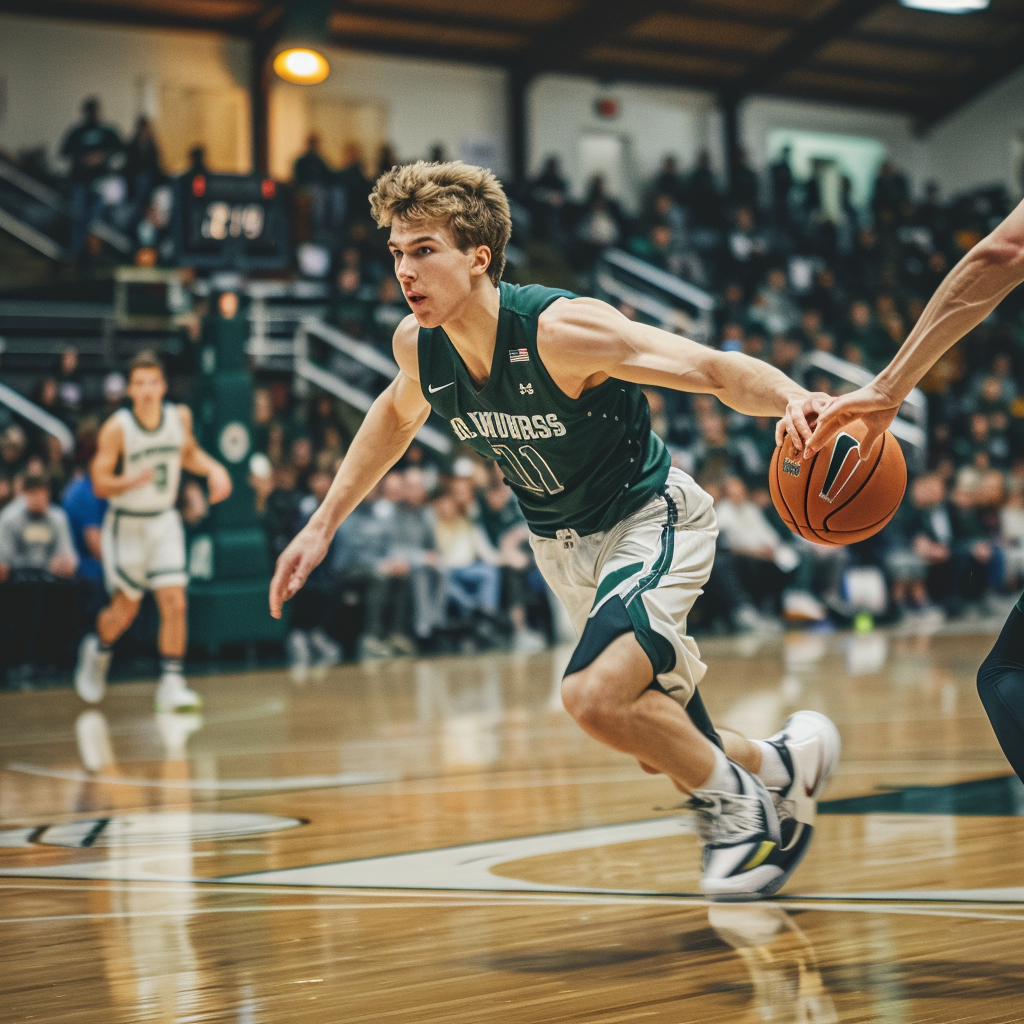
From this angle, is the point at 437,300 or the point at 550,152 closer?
the point at 437,300

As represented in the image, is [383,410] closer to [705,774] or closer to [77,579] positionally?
[705,774]

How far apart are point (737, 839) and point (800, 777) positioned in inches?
15.4

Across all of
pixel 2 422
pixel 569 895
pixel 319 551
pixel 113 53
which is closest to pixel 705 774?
pixel 569 895

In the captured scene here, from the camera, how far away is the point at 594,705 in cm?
298

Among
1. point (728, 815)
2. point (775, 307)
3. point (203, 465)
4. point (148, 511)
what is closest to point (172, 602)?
point (148, 511)

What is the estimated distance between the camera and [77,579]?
9953mm

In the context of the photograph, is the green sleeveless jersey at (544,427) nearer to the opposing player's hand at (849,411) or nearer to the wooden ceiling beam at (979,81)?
the opposing player's hand at (849,411)

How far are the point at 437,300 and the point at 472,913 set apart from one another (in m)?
1.33

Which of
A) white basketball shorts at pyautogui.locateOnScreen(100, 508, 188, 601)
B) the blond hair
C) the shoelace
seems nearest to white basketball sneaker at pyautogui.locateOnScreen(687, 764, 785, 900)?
the shoelace

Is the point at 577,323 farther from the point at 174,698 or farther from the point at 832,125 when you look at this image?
the point at 832,125

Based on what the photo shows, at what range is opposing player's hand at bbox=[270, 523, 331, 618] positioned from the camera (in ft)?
11.2

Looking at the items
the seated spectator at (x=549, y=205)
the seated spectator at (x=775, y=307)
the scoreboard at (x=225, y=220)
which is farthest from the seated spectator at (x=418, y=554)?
the seated spectator at (x=775, y=307)

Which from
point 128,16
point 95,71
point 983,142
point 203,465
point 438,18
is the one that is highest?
point 438,18

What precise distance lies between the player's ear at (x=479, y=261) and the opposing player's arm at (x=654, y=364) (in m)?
0.18
